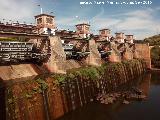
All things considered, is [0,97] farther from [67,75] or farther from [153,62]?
[153,62]

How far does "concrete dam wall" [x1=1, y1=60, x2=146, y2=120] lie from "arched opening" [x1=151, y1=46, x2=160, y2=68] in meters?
32.6

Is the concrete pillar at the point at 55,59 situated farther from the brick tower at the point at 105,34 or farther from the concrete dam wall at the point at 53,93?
the brick tower at the point at 105,34

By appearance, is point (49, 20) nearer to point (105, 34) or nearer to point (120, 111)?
point (120, 111)

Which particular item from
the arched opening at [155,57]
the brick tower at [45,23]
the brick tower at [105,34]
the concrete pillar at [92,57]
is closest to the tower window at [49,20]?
the brick tower at [45,23]

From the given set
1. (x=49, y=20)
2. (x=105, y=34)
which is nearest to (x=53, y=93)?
(x=49, y=20)

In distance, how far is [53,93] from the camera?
25.6 m

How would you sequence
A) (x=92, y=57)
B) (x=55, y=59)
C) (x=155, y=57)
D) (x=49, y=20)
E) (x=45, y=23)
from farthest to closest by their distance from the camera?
1. (x=155, y=57)
2. (x=92, y=57)
3. (x=49, y=20)
4. (x=45, y=23)
5. (x=55, y=59)

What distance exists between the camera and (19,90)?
21.9 metres

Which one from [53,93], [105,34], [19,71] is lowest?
[53,93]

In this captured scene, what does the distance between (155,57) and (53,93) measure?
49.8 metres

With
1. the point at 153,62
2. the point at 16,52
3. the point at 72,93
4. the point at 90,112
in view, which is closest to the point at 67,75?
the point at 72,93

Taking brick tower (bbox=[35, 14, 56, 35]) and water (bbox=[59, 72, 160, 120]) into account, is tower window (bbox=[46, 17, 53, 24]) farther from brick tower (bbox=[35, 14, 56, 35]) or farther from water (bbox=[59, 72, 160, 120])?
water (bbox=[59, 72, 160, 120])

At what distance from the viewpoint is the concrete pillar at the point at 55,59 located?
102ft

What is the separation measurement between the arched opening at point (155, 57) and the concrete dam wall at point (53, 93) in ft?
107
